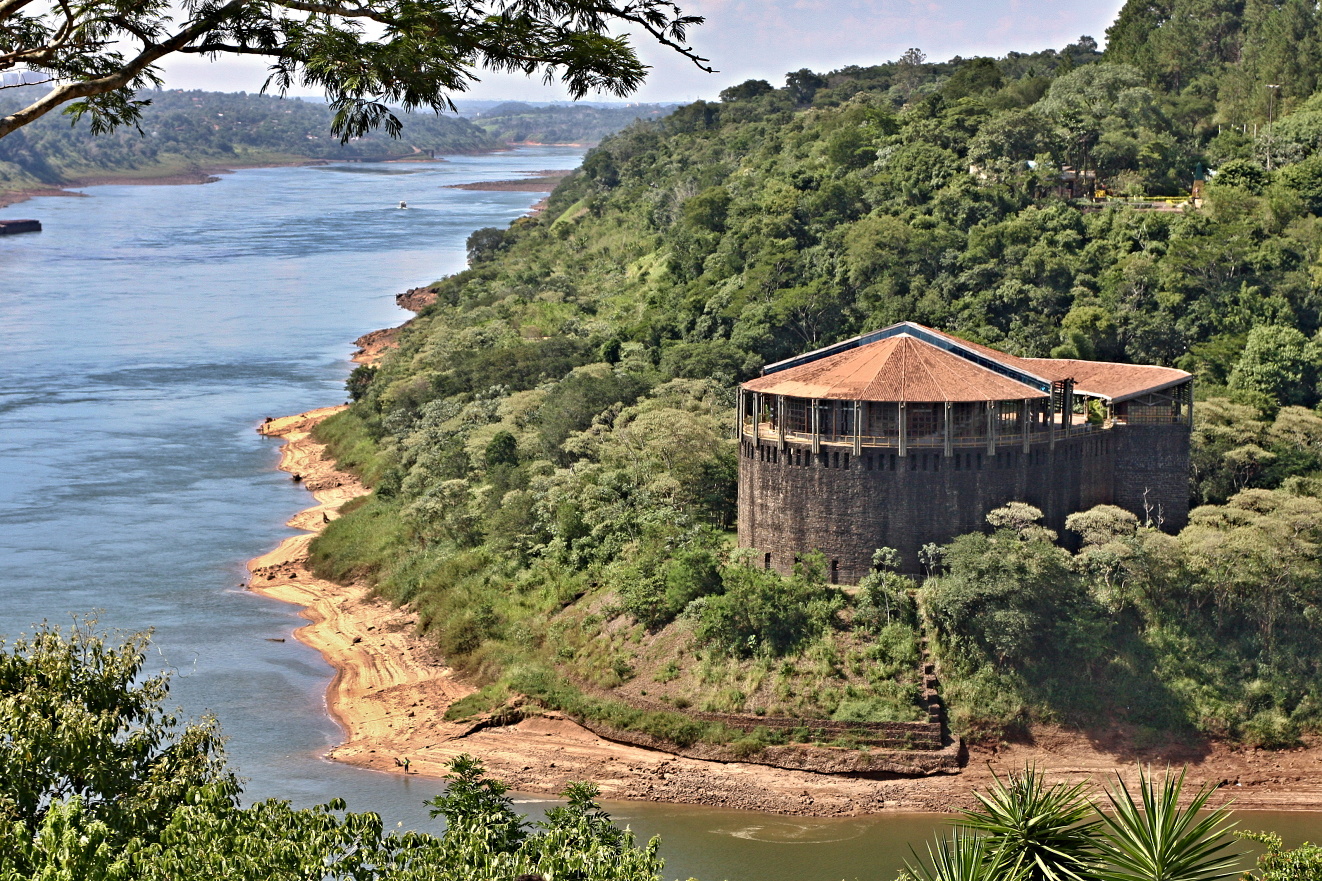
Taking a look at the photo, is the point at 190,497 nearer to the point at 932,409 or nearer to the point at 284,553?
the point at 284,553

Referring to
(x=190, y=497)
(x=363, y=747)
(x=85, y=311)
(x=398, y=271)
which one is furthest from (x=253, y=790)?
(x=398, y=271)

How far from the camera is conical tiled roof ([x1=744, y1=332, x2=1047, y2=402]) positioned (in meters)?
39.2

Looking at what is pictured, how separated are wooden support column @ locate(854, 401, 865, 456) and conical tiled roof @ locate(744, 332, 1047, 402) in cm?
27

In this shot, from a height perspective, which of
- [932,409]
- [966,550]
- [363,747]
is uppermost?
[932,409]

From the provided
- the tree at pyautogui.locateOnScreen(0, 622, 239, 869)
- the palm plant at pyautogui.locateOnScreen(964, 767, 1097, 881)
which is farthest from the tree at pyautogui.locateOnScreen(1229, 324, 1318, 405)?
the tree at pyautogui.locateOnScreen(0, 622, 239, 869)

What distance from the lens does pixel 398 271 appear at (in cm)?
12644

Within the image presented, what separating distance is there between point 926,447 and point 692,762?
372 inches

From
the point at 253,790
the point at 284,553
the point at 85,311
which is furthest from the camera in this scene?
the point at 85,311

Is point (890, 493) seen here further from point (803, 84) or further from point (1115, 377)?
point (803, 84)

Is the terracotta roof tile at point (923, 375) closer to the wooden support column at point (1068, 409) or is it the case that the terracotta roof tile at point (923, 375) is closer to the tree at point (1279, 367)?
the wooden support column at point (1068, 409)

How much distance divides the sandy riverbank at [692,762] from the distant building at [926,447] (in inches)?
240

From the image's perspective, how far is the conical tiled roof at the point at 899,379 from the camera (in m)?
39.2

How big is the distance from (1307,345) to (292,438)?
Result: 42506 millimetres

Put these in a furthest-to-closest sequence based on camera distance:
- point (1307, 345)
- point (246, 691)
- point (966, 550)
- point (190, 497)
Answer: point (190, 497)
point (1307, 345)
point (246, 691)
point (966, 550)
